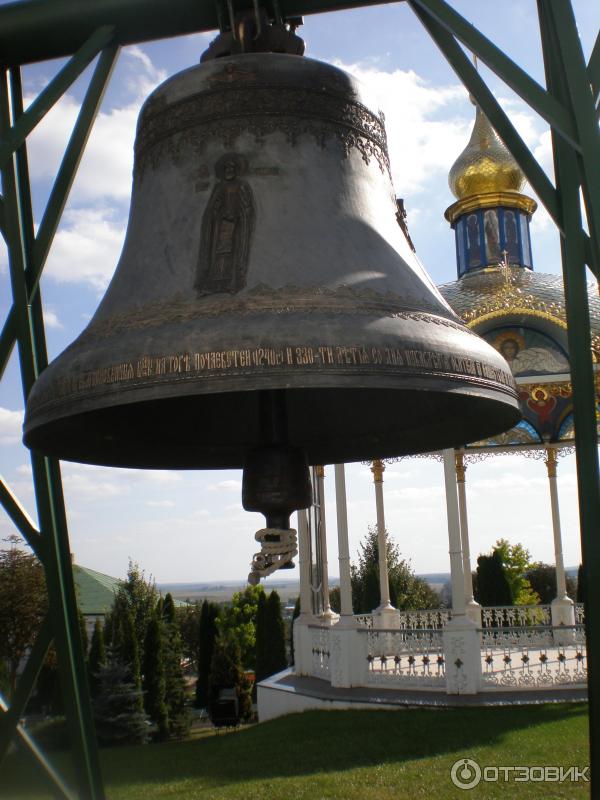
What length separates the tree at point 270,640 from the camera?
20.8 metres

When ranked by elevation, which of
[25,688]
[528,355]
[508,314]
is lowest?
[25,688]

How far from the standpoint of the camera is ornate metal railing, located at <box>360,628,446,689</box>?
12.3m

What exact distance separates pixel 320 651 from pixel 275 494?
11934 mm

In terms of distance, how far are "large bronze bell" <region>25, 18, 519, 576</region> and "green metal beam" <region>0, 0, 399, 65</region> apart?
89 cm

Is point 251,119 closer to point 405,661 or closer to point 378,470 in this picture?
point 405,661

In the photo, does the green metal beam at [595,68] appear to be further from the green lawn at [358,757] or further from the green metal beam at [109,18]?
the green lawn at [358,757]

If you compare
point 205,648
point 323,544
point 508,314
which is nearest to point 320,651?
point 323,544

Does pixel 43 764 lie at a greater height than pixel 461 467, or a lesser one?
lesser

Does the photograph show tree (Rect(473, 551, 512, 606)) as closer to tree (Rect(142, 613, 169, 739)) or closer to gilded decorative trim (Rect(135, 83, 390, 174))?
tree (Rect(142, 613, 169, 739))

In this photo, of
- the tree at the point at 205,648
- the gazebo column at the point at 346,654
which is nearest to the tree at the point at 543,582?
the tree at the point at 205,648

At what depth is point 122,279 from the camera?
293 cm

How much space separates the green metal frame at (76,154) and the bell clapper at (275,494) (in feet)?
3.46

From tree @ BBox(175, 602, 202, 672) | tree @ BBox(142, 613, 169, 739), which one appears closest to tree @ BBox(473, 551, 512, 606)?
tree @ BBox(142, 613, 169, 739)

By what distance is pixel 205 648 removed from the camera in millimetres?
23188
